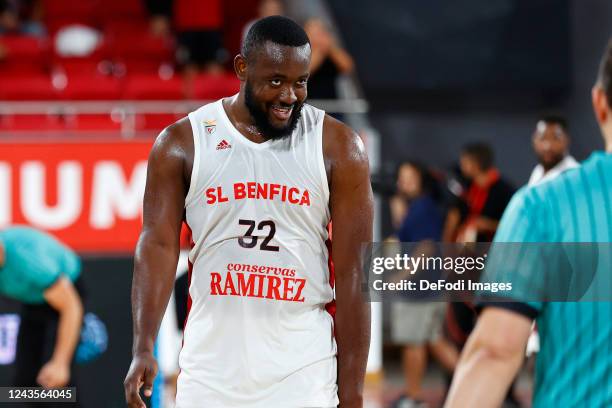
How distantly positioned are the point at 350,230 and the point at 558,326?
3.11ft

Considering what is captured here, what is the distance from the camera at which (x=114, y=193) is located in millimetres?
10453

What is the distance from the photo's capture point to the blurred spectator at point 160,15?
1306cm

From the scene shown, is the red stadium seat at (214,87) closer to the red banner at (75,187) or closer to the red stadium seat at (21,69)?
the red banner at (75,187)

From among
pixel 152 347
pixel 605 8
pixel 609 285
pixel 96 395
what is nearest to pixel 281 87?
pixel 152 347

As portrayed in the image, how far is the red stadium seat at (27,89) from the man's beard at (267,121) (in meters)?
9.04

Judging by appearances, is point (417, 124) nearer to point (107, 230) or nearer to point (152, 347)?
point (107, 230)

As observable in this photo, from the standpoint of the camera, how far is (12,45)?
1258cm

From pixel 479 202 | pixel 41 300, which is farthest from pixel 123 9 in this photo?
pixel 41 300

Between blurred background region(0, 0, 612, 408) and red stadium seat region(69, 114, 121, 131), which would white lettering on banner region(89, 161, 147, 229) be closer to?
blurred background region(0, 0, 612, 408)

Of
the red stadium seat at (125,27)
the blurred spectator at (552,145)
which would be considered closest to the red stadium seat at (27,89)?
the red stadium seat at (125,27)

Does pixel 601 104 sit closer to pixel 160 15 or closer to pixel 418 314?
pixel 418 314

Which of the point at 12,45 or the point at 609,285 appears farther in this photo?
the point at 12,45

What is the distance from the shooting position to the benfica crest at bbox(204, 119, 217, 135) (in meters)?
3.45

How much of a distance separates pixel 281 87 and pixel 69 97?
9144mm
